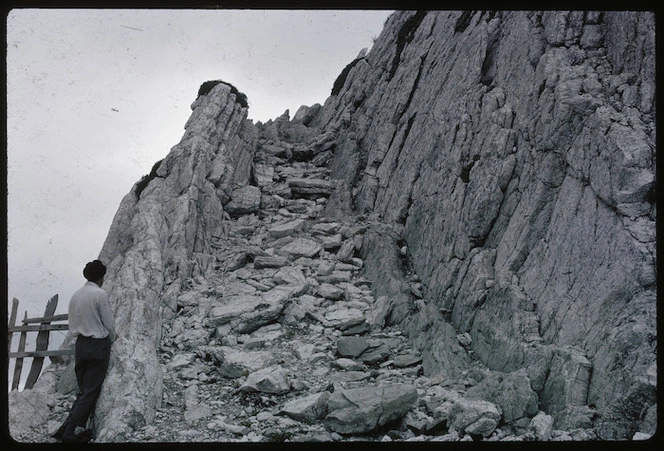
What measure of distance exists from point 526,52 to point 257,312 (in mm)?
13199

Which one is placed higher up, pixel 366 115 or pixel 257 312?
pixel 366 115

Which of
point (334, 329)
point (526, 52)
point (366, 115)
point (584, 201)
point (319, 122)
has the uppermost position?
point (319, 122)

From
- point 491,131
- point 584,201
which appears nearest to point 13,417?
point 584,201

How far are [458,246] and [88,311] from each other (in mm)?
11609

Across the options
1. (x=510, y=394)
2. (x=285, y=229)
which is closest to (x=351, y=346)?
(x=510, y=394)

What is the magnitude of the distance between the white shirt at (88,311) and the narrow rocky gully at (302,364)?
7.52 ft

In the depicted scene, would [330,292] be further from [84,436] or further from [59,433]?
[59,433]

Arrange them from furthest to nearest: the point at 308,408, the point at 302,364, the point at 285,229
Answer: the point at 285,229
the point at 302,364
the point at 308,408

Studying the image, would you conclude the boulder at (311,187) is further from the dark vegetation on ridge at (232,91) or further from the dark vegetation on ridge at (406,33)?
the dark vegetation on ridge at (406,33)

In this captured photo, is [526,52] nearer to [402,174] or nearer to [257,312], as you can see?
[402,174]

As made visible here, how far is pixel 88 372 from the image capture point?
389 inches

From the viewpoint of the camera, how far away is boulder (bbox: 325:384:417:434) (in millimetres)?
9539

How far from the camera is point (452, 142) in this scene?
19344 millimetres

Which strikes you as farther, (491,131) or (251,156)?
(251,156)
